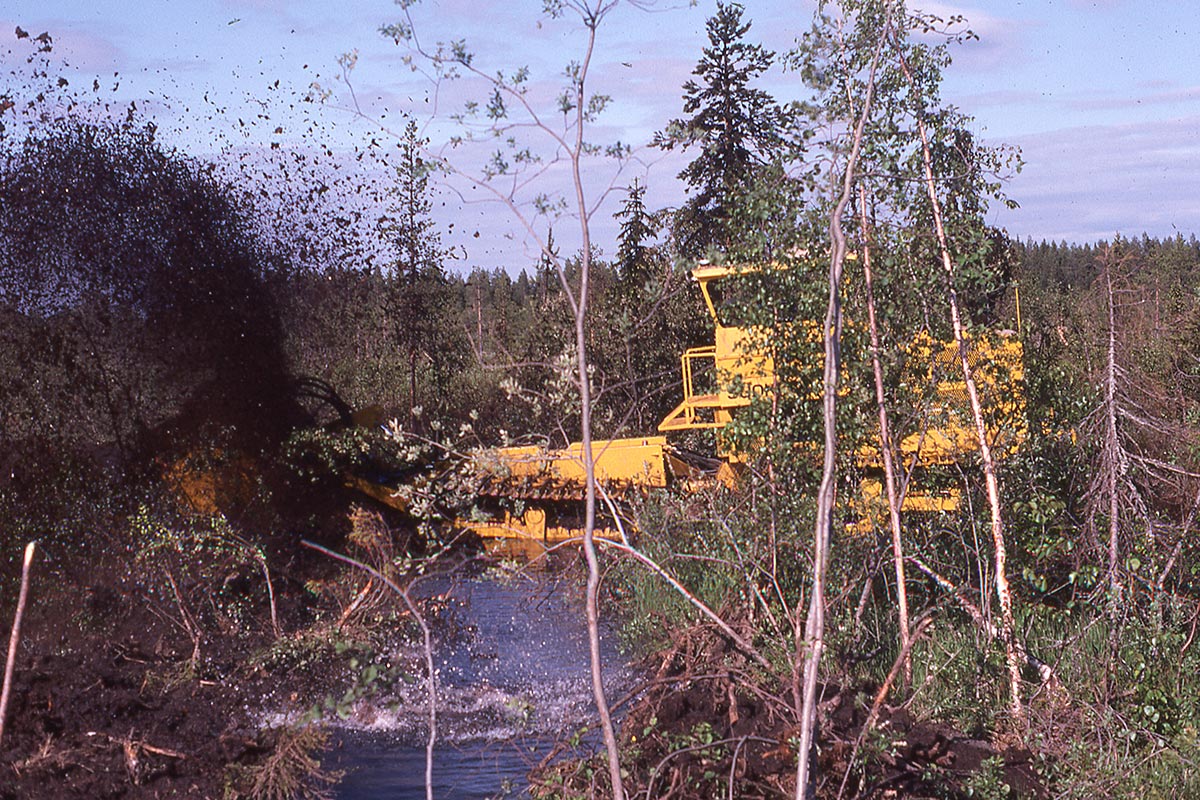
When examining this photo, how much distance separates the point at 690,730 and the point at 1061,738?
2.42 meters

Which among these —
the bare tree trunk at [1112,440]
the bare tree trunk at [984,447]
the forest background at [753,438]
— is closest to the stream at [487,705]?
the forest background at [753,438]

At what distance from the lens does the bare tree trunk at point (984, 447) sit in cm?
857

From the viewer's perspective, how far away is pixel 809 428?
9602mm

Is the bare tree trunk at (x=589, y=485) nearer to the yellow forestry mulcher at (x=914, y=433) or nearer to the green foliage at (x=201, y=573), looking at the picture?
the yellow forestry mulcher at (x=914, y=433)

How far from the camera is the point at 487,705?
35.8ft

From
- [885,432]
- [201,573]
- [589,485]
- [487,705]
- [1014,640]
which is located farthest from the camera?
[201,573]

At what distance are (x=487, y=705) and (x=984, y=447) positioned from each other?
4846 mm

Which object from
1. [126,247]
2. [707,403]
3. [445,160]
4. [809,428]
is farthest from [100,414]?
[445,160]

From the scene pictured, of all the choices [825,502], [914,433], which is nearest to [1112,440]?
[914,433]

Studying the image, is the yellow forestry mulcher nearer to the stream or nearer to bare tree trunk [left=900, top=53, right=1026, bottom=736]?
bare tree trunk [left=900, top=53, right=1026, bottom=736]

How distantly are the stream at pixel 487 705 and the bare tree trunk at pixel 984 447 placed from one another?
2937mm

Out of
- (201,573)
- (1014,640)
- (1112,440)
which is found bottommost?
(1014,640)

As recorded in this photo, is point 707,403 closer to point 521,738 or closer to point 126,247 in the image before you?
point 521,738

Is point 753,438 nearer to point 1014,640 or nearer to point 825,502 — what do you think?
point 1014,640
